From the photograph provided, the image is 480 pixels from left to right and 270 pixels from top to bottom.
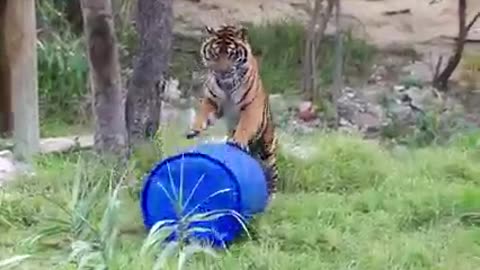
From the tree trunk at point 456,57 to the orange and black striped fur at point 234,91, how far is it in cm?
341

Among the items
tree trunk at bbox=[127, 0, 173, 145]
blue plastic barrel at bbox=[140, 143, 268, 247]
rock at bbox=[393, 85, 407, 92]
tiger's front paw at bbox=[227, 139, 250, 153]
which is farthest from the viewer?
rock at bbox=[393, 85, 407, 92]

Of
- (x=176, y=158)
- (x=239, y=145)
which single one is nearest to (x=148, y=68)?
(x=239, y=145)

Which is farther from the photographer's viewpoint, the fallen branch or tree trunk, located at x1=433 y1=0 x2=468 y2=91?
the fallen branch

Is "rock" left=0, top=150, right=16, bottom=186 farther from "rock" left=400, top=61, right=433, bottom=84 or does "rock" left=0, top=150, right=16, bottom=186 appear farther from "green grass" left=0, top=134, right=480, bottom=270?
"rock" left=400, top=61, right=433, bottom=84

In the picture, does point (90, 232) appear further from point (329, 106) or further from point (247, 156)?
point (329, 106)

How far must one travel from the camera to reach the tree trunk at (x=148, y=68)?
5039 millimetres

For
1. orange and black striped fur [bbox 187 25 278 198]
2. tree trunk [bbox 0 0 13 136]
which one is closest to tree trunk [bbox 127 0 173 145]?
orange and black striped fur [bbox 187 25 278 198]

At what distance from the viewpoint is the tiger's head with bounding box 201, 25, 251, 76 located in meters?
4.45

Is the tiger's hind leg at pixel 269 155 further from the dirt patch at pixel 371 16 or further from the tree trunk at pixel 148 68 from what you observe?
the dirt patch at pixel 371 16

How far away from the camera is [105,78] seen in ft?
15.5

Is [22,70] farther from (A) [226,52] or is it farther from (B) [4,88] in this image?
(A) [226,52]

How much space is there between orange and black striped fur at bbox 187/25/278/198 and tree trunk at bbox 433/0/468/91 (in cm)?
341

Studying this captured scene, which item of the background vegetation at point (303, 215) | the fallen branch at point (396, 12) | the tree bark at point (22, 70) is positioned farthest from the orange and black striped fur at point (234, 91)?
the fallen branch at point (396, 12)

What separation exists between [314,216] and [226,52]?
67 cm
